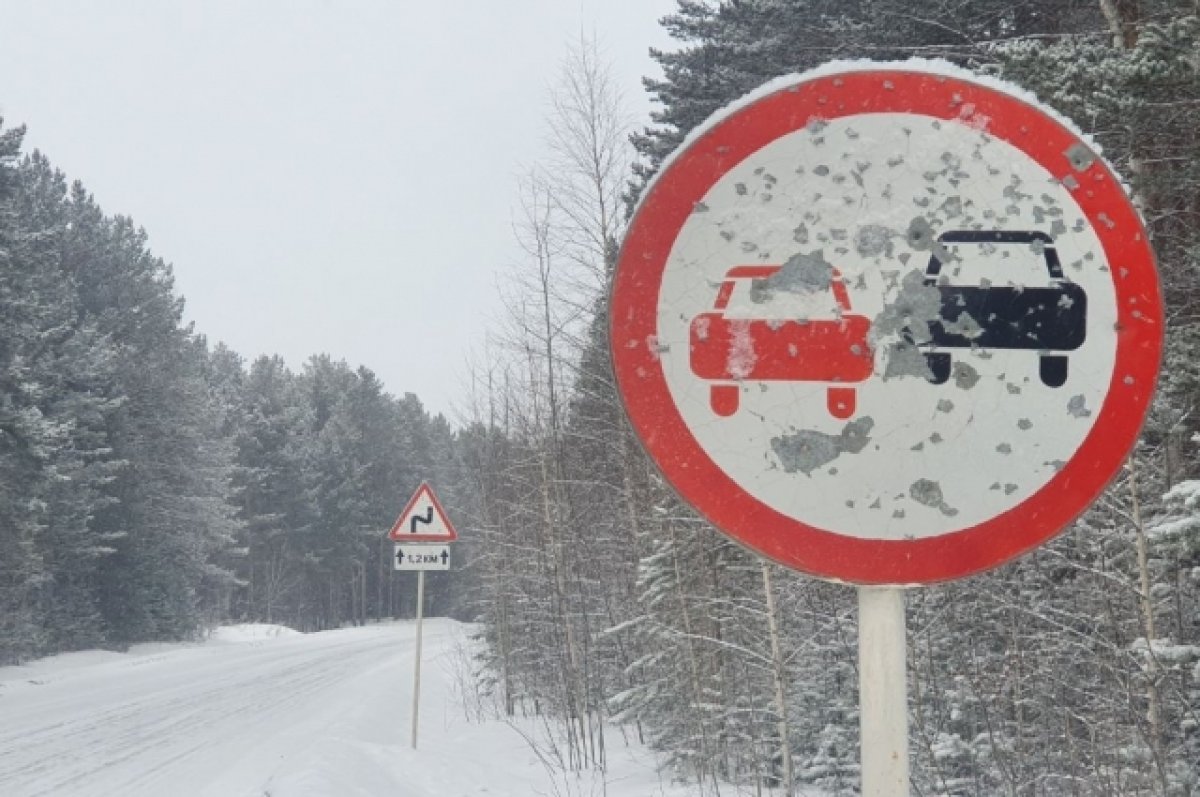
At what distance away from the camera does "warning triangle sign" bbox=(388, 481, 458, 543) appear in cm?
1241

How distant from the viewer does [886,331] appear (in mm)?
1204

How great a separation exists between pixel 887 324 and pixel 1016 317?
159mm

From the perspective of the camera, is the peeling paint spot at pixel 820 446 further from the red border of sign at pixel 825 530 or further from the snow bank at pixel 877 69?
the snow bank at pixel 877 69

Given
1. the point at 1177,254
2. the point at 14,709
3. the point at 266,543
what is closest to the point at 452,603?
the point at 266,543

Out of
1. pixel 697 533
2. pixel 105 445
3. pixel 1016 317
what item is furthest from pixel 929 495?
pixel 105 445

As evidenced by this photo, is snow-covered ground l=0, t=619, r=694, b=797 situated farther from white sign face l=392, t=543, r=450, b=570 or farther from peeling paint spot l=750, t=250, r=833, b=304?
peeling paint spot l=750, t=250, r=833, b=304

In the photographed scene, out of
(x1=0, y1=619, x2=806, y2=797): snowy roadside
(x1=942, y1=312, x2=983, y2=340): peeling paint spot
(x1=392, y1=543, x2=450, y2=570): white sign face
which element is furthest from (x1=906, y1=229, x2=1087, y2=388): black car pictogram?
(x1=392, y1=543, x2=450, y2=570): white sign face

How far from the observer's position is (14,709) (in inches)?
635

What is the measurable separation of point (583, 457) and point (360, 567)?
56784 millimetres

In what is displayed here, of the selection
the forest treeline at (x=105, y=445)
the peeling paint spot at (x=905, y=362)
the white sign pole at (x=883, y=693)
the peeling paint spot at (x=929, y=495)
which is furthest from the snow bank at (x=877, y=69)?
the forest treeline at (x=105, y=445)

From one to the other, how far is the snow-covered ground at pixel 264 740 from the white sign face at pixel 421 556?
2.26 meters

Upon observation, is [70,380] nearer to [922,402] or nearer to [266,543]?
[922,402]

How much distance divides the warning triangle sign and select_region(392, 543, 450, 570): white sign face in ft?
0.37

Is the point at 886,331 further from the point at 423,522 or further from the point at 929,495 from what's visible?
the point at 423,522
